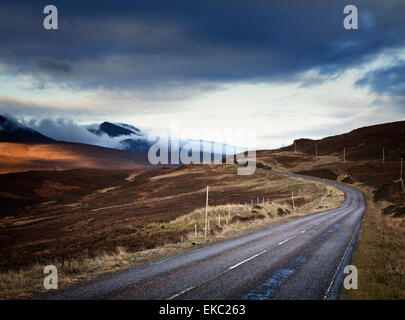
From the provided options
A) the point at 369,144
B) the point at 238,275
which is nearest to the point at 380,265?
the point at 238,275

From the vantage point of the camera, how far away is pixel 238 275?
421 inches

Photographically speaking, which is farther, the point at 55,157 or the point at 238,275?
the point at 55,157

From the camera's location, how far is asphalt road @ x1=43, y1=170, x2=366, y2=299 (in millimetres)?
8828

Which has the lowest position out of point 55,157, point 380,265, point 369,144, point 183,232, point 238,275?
point 183,232

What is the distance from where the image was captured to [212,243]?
18.0 metres

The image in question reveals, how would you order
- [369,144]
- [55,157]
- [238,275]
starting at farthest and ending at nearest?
1. [55,157]
2. [369,144]
3. [238,275]

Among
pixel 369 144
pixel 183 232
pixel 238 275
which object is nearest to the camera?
pixel 238 275

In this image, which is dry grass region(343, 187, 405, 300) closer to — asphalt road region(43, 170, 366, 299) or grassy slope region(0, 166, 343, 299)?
asphalt road region(43, 170, 366, 299)

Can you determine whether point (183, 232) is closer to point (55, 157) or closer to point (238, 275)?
point (238, 275)

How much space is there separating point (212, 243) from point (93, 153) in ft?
580

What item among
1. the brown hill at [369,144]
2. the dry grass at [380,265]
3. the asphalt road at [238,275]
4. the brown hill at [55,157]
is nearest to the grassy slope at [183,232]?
the asphalt road at [238,275]

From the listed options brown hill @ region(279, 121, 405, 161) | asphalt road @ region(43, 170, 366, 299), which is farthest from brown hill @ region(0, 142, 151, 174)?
asphalt road @ region(43, 170, 366, 299)

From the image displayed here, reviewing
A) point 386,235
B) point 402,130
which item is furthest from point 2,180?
point 402,130
